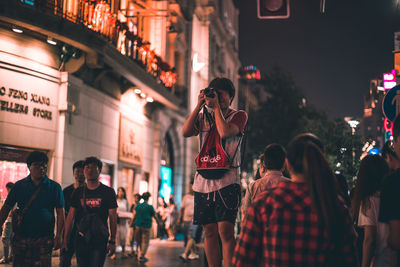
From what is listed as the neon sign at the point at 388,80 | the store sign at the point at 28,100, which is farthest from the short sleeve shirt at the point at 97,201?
the neon sign at the point at 388,80

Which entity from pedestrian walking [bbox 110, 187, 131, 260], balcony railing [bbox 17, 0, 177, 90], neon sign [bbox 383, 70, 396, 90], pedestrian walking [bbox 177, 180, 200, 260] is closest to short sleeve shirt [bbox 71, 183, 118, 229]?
pedestrian walking [bbox 177, 180, 200, 260]

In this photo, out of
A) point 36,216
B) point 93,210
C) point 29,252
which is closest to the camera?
point 29,252

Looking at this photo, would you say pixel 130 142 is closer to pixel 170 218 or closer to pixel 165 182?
pixel 170 218

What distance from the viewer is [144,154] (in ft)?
78.0

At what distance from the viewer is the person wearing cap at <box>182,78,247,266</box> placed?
4738mm

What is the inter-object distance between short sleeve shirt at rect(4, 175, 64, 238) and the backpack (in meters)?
2.58

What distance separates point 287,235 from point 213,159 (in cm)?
207

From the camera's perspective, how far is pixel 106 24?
1756 cm

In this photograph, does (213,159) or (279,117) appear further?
(279,117)

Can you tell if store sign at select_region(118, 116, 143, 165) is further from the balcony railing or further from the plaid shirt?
the plaid shirt

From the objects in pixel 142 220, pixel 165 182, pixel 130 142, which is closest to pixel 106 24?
pixel 130 142

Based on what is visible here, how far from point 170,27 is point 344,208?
24006 millimetres

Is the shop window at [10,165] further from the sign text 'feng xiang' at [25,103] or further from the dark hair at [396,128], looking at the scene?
the dark hair at [396,128]

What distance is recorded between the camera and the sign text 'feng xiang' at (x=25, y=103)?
1367 centimetres
